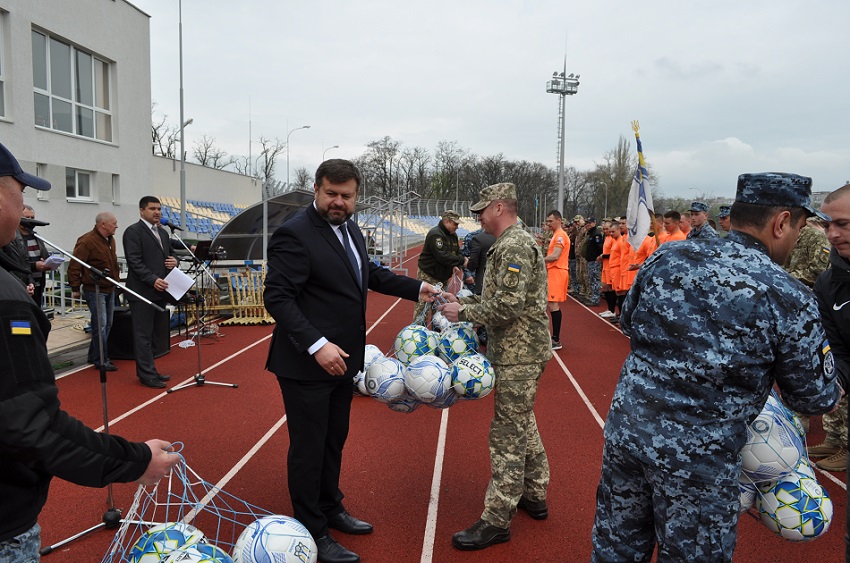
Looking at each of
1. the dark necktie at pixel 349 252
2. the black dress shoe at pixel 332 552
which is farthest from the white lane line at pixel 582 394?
the dark necktie at pixel 349 252

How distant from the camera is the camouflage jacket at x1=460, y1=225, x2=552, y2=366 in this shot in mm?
3254

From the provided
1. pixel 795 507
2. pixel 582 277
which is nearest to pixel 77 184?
pixel 582 277

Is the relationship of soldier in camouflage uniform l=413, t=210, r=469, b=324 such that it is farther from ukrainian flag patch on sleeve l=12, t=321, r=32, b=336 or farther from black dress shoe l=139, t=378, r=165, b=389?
ukrainian flag patch on sleeve l=12, t=321, r=32, b=336

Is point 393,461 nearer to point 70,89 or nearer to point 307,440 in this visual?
point 307,440

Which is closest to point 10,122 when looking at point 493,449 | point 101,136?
point 101,136

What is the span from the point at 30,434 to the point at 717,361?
6.97 feet

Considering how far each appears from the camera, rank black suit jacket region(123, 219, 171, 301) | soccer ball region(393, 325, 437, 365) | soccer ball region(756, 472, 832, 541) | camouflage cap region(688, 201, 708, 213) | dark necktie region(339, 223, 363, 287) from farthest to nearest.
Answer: camouflage cap region(688, 201, 708, 213), black suit jacket region(123, 219, 171, 301), soccer ball region(393, 325, 437, 365), dark necktie region(339, 223, 363, 287), soccer ball region(756, 472, 832, 541)

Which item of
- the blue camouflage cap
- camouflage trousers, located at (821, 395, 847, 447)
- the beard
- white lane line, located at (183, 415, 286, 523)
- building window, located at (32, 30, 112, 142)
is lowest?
white lane line, located at (183, 415, 286, 523)

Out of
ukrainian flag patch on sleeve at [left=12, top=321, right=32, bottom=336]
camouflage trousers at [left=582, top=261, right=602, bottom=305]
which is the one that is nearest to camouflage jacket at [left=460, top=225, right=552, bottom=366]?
ukrainian flag patch on sleeve at [left=12, top=321, right=32, bottom=336]

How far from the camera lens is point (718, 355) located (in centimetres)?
190

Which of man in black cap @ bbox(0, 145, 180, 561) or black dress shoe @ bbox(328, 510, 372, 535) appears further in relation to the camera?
black dress shoe @ bbox(328, 510, 372, 535)

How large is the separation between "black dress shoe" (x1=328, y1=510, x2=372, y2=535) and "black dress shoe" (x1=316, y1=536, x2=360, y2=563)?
1.03ft

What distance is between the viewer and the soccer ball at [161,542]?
2.14 m

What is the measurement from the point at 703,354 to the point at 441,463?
3198mm
